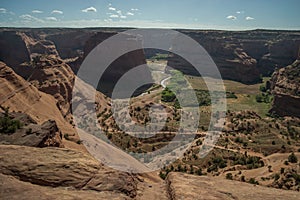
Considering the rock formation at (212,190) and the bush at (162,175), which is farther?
the bush at (162,175)

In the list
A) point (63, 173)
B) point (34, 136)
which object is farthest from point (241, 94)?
point (63, 173)

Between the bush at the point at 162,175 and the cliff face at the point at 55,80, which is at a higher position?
the cliff face at the point at 55,80

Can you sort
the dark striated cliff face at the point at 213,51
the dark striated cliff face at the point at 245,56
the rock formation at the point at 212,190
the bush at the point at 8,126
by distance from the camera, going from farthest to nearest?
the dark striated cliff face at the point at 245,56
the dark striated cliff face at the point at 213,51
the bush at the point at 8,126
the rock formation at the point at 212,190

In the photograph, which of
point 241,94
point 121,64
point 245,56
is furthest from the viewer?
point 245,56

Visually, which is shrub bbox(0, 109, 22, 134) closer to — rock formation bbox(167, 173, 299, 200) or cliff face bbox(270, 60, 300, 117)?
rock formation bbox(167, 173, 299, 200)

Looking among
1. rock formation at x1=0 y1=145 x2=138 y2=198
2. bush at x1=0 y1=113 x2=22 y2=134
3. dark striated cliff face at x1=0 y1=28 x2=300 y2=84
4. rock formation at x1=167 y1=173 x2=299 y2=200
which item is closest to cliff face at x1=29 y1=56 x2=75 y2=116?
bush at x1=0 y1=113 x2=22 y2=134

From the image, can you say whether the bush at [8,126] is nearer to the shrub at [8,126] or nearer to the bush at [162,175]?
the shrub at [8,126]

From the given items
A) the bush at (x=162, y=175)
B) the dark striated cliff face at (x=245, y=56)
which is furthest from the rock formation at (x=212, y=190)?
the dark striated cliff face at (x=245, y=56)

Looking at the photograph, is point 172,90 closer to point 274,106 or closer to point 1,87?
point 274,106

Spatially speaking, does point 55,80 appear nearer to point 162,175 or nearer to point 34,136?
point 162,175
